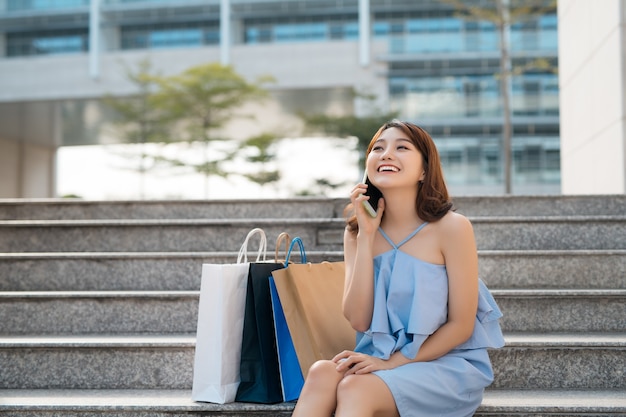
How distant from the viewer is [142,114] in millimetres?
22672

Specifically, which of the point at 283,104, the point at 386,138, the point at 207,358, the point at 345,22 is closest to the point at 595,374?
the point at 386,138

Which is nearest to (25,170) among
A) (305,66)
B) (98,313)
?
(305,66)

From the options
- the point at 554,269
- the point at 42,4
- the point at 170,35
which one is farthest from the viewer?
the point at 42,4

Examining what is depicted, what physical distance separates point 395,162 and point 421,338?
65 cm

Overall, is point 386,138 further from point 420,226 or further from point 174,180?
point 174,180

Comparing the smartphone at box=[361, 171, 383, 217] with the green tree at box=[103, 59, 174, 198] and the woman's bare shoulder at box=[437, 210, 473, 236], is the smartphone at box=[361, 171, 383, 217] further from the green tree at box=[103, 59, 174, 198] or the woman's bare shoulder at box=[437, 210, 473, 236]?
the green tree at box=[103, 59, 174, 198]

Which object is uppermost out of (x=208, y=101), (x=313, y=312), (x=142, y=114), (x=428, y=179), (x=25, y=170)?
(x=208, y=101)

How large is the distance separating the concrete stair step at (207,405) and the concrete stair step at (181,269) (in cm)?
92

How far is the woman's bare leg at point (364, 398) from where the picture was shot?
2105mm

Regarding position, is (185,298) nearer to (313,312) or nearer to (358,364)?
(313,312)

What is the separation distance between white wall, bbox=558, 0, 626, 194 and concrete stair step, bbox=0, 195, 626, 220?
3.17 ft

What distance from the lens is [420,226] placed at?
8.18ft

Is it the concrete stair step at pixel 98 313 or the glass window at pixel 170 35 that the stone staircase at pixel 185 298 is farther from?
the glass window at pixel 170 35

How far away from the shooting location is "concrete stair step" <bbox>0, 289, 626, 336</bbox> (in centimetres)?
333
